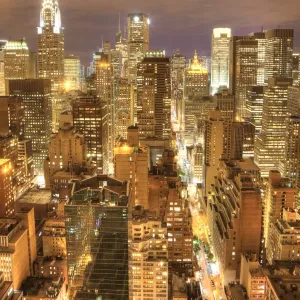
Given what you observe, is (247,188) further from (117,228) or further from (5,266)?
(5,266)

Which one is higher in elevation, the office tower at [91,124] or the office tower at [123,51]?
the office tower at [123,51]

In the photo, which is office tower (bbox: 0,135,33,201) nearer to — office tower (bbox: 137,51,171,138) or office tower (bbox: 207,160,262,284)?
office tower (bbox: 137,51,171,138)

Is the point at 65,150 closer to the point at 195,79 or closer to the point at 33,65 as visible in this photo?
Answer: the point at 33,65

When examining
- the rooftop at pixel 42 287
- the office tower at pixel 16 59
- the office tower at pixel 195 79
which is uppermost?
the office tower at pixel 16 59

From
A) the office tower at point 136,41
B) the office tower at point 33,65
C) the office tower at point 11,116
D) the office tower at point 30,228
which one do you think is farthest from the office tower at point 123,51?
the office tower at point 30,228

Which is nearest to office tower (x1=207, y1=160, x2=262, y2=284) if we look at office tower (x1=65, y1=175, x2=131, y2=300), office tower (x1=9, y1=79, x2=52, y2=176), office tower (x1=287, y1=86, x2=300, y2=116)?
office tower (x1=65, y1=175, x2=131, y2=300)

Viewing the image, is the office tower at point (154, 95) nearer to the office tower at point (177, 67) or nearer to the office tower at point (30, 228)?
the office tower at point (177, 67)

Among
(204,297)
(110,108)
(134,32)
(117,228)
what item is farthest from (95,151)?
(134,32)
